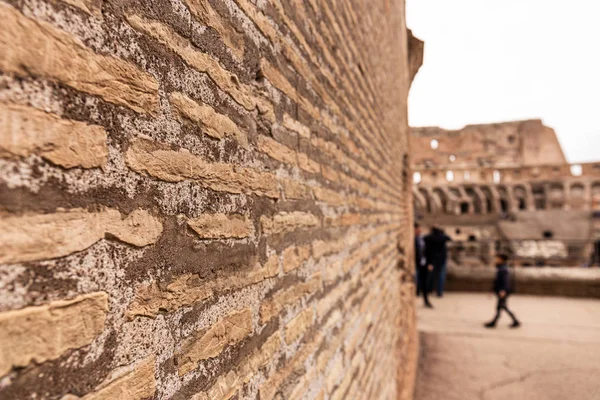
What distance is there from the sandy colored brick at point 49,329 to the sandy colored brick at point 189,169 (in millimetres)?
239

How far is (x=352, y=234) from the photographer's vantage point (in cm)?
227

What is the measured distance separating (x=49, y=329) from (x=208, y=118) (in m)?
0.54

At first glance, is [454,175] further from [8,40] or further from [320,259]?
[8,40]

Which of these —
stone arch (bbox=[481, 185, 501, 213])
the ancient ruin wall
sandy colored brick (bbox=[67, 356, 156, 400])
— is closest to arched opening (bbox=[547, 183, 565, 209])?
stone arch (bbox=[481, 185, 501, 213])

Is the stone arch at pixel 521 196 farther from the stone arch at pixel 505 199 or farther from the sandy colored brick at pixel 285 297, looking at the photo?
the sandy colored brick at pixel 285 297

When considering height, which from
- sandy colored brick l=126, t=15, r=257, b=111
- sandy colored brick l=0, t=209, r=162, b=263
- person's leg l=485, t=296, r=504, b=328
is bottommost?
person's leg l=485, t=296, r=504, b=328

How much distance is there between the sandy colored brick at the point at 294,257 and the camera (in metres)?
1.32

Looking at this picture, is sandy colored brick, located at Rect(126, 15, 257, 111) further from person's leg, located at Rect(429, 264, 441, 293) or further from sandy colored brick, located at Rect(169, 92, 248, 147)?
person's leg, located at Rect(429, 264, 441, 293)

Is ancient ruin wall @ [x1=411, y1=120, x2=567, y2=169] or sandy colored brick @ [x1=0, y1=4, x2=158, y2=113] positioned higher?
ancient ruin wall @ [x1=411, y1=120, x2=567, y2=169]

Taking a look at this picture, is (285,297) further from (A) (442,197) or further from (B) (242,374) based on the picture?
(A) (442,197)

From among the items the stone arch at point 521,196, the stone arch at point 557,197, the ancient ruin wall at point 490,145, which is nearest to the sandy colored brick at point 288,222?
the stone arch at point 521,196

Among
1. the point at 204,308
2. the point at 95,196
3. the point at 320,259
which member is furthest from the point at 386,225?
the point at 95,196

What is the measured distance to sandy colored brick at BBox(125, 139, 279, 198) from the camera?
689 mm

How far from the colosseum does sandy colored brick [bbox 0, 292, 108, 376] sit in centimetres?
1106
